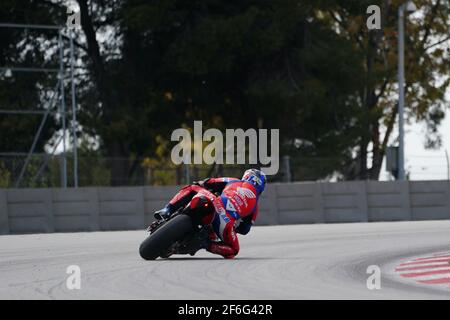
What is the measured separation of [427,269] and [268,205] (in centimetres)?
1283

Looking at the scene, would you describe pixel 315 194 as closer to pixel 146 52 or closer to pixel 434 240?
pixel 434 240

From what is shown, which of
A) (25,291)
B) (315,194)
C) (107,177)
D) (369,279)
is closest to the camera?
(25,291)

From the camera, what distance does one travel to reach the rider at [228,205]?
14133 millimetres

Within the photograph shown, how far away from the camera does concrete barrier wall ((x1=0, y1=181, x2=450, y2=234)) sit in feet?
81.7

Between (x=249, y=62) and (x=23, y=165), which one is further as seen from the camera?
(x=249, y=62)

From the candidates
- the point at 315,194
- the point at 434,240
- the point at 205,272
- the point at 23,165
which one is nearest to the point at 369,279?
the point at 205,272

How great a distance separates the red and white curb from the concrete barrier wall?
10503 mm

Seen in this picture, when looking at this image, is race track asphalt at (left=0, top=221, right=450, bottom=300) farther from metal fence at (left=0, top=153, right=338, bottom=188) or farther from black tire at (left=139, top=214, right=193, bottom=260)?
metal fence at (left=0, top=153, right=338, bottom=188)

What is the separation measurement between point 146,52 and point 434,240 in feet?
69.2

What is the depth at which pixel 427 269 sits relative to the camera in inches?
527

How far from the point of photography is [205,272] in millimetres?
12484

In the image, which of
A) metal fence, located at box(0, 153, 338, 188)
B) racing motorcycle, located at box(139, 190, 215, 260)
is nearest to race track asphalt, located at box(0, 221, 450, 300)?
racing motorcycle, located at box(139, 190, 215, 260)
